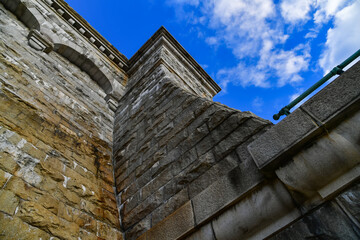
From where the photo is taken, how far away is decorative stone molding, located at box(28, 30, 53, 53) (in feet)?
14.6

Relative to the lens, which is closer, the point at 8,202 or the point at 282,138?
the point at 282,138

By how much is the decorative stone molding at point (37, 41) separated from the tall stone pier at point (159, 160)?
Answer: 1.0 inches

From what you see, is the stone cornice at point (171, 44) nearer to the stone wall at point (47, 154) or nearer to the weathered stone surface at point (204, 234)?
the stone wall at point (47, 154)

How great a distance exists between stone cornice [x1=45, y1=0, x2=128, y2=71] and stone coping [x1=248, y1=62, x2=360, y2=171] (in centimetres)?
604

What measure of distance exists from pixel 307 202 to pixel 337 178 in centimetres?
23

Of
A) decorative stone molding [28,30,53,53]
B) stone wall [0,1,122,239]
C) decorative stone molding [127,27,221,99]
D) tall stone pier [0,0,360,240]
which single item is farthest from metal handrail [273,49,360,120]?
decorative stone molding [28,30,53,53]

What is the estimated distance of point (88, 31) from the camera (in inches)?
254

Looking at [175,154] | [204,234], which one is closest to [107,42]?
[175,154]

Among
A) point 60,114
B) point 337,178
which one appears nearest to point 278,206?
point 337,178

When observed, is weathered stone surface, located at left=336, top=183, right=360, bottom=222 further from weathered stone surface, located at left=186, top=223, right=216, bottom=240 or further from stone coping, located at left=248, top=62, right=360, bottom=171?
weathered stone surface, located at left=186, top=223, right=216, bottom=240

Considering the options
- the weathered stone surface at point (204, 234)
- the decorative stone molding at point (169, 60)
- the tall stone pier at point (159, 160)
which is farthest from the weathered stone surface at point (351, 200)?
the decorative stone molding at point (169, 60)

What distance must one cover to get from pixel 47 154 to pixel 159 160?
1279 millimetres

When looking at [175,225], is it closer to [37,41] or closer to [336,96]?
[336,96]

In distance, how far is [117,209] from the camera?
3.00 m
